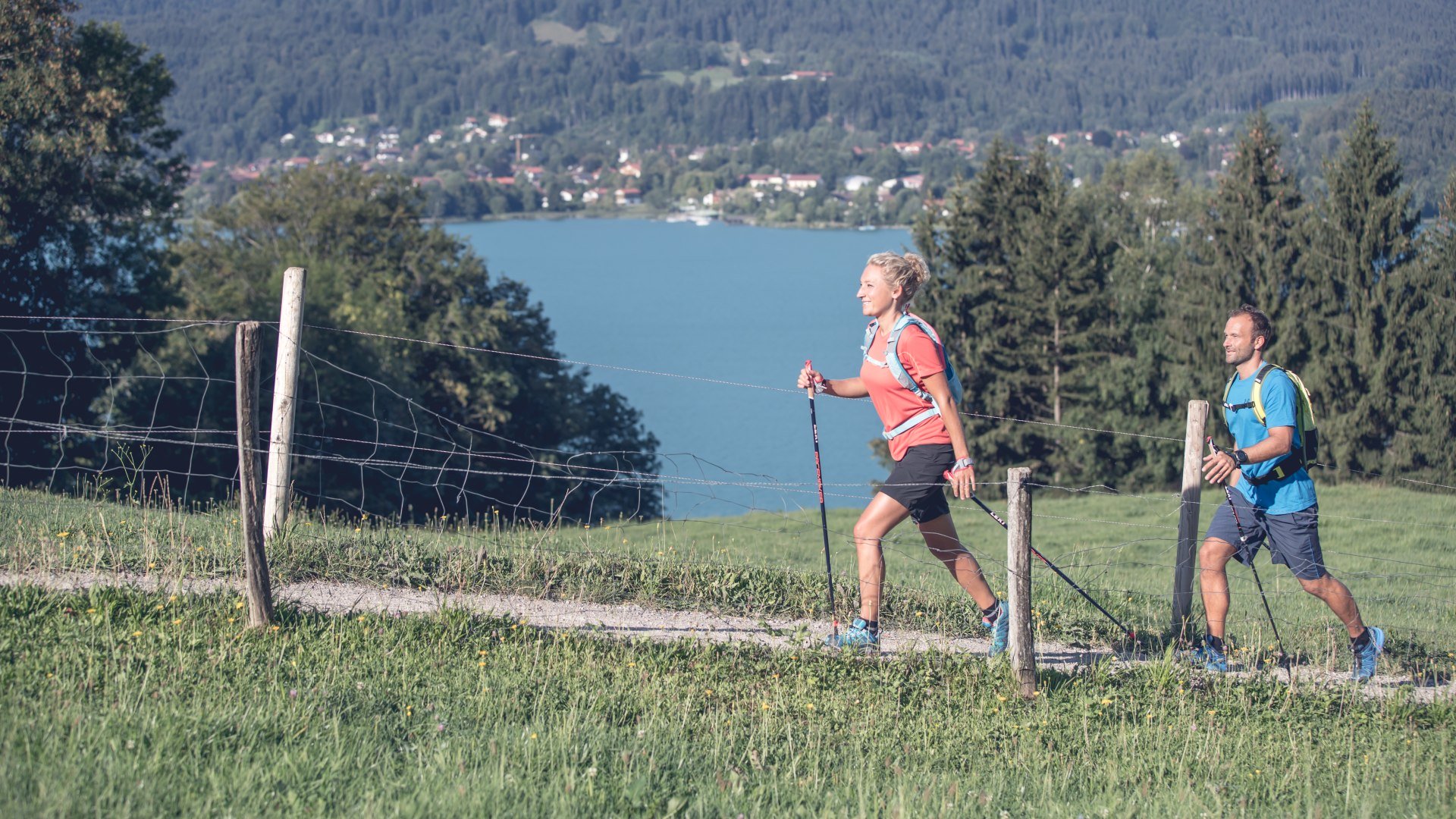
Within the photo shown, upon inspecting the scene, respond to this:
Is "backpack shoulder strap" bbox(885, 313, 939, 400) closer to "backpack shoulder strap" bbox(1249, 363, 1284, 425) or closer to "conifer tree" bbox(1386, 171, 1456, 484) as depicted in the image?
"backpack shoulder strap" bbox(1249, 363, 1284, 425)

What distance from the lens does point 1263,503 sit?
253 inches

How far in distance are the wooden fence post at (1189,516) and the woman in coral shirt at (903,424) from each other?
4.87ft

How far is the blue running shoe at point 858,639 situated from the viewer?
6270 millimetres

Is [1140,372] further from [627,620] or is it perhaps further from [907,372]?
[907,372]

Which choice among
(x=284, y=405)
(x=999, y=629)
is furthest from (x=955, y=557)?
(x=284, y=405)

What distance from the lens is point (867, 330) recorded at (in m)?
6.35

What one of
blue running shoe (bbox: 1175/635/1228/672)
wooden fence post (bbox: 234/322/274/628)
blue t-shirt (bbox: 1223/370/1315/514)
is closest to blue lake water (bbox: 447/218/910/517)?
wooden fence post (bbox: 234/322/274/628)

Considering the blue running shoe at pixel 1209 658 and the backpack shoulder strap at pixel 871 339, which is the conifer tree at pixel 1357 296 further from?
the backpack shoulder strap at pixel 871 339

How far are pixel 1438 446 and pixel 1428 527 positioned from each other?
2139 cm

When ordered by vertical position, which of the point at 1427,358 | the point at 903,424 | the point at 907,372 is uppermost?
the point at 907,372

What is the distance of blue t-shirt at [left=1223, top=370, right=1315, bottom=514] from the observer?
20.4 feet

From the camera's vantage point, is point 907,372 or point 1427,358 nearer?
point 907,372

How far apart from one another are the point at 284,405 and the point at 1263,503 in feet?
17.8

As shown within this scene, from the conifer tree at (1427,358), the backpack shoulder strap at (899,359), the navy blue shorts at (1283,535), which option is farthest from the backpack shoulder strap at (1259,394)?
the conifer tree at (1427,358)
